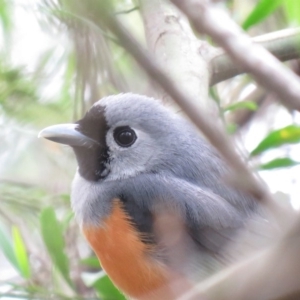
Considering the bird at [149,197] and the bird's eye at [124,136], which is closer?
the bird at [149,197]

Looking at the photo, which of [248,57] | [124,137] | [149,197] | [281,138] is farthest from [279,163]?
[248,57]

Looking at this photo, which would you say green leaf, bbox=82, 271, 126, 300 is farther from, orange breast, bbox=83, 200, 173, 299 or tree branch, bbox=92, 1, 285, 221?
tree branch, bbox=92, 1, 285, 221

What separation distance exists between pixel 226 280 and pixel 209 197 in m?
1.36

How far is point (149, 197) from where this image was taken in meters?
1.83

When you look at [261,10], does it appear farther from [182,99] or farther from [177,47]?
[182,99]

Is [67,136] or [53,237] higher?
[67,136]

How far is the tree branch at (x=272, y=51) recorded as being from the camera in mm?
1783

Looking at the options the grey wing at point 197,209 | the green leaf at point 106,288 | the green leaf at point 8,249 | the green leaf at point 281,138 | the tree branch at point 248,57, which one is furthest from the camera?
the green leaf at point 8,249

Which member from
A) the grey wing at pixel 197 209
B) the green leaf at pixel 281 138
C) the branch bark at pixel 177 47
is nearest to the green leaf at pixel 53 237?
the grey wing at pixel 197 209

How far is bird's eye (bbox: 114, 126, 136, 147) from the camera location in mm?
2043

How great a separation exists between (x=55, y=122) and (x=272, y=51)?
942mm

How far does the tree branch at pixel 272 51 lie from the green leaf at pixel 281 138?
0.74 feet

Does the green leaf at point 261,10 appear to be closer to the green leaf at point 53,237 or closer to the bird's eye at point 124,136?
the bird's eye at point 124,136

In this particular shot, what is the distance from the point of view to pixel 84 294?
6.90 ft
